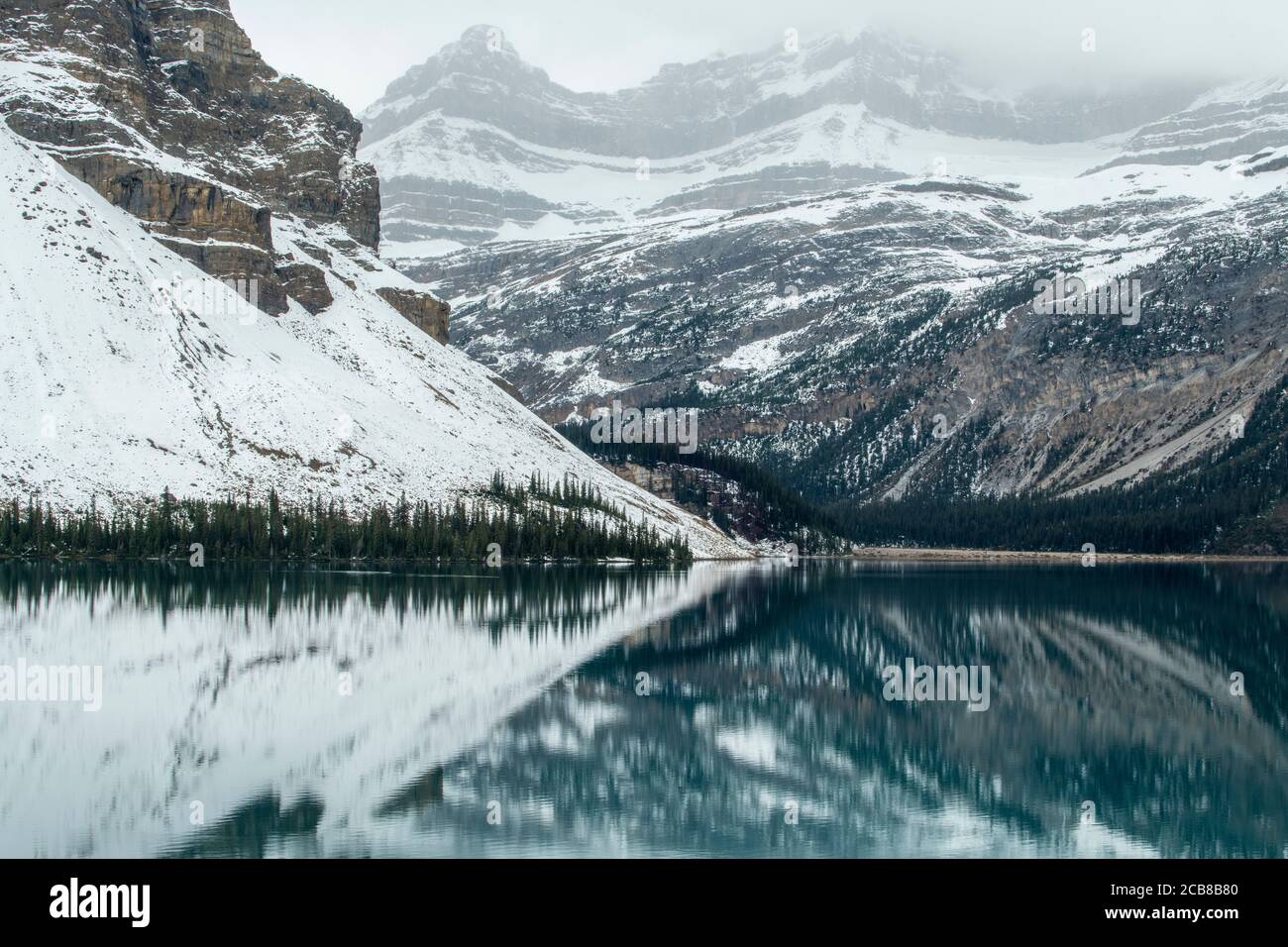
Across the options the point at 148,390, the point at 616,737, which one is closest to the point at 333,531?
the point at 148,390

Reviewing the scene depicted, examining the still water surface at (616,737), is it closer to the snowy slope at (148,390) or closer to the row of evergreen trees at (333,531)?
the row of evergreen trees at (333,531)

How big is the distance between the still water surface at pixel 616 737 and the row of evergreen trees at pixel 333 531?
49956mm

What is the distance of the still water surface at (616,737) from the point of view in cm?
3228

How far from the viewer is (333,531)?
497 ft

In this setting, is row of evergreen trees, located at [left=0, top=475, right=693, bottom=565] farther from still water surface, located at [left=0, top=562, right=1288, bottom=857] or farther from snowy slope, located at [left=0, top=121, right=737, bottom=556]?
still water surface, located at [left=0, top=562, right=1288, bottom=857]

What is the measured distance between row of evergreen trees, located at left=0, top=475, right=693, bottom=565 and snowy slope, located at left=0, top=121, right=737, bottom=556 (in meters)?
4.91

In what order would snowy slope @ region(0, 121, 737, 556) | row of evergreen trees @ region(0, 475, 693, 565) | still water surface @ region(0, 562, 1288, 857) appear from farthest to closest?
1. snowy slope @ region(0, 121, 737, 556)
2. row of evergreen trees @ region(0, 475, 693, 565)
3. still water surface @ region(0, 562, 1288, 857)

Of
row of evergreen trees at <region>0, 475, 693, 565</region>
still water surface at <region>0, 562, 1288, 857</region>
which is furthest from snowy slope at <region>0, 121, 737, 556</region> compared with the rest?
still water surface at <region>0, 562, 1288, 857</region>

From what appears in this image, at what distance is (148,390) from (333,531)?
35304 mm

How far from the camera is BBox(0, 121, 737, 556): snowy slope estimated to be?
153 m

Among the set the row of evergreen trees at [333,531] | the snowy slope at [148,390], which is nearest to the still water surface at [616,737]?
the row of evergreen trees at [333,531]

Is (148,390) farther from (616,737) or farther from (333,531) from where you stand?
(616,737)

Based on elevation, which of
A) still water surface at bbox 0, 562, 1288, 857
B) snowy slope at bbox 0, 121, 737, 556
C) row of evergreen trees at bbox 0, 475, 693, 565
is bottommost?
still water surface at bbox 0, 562, 1288, 857
